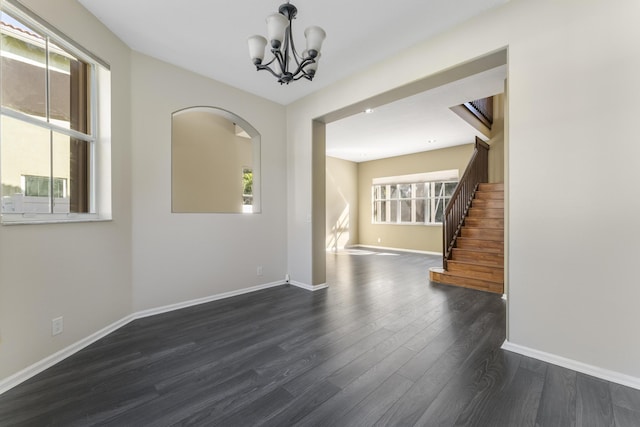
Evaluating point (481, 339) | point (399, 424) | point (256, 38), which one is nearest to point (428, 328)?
point (481, 339)

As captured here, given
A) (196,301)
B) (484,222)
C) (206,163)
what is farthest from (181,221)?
(484,222)

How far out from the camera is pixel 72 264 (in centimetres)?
226

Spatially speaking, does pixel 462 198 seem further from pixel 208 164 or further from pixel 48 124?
pixel 48 124

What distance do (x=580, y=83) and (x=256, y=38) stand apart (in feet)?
8.16

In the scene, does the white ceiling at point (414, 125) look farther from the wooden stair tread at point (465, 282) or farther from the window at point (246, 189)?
the wooden stair tread at point (465, 282)

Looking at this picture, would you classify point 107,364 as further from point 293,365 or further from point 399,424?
point 399,424

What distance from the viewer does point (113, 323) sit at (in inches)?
105

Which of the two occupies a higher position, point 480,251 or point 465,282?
point 480,251

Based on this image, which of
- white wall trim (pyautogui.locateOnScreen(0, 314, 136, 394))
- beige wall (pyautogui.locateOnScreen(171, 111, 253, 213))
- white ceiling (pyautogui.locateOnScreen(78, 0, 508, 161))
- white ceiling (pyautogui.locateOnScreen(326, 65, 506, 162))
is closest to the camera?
white wall trim (pyautogui.locateOnScreen(0, 314, 136, 394))

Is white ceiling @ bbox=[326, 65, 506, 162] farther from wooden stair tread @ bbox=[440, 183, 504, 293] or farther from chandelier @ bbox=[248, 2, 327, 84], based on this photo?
chandelier @ bbox=[248, 2, 327, 84]

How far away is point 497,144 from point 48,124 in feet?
26.6

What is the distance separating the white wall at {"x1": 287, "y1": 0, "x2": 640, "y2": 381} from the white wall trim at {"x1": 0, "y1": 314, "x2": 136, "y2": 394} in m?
3.75

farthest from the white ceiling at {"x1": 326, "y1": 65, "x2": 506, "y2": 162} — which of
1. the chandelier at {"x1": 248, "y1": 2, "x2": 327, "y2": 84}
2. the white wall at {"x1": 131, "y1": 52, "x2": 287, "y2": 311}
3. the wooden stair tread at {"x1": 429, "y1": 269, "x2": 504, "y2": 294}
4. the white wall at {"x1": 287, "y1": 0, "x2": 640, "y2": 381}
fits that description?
the wooden stair tread at {"x1": 429, "y1": 269, "x2": 504, "y2": 294}

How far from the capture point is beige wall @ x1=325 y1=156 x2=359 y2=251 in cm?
882
